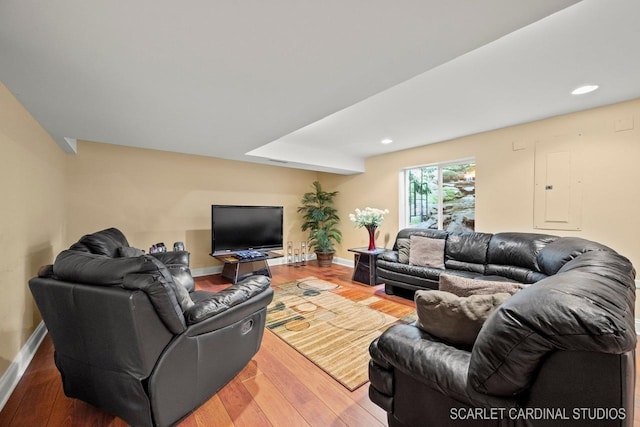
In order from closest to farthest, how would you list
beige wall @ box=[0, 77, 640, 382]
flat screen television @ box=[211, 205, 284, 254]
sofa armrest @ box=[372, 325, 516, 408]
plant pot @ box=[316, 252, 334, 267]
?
sofa armrest @ box=[372, 325, 516, 408], beige wall @ box=[0, 77, 640, 382], flat screen television @ box=[211, 205, 284, 254], plant pot @ box=[316, 252, 334, 267]

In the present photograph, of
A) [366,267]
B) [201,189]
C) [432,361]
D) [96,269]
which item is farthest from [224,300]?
[201,189]

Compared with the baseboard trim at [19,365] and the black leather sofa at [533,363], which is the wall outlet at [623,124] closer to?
the black leather sofa at [533,363]

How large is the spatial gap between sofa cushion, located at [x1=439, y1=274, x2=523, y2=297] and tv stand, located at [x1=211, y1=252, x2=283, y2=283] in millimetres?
3414

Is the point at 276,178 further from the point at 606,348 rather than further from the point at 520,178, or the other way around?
the point at 606,348

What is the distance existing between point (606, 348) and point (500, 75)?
7.25 ft

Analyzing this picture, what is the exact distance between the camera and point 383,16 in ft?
3.72

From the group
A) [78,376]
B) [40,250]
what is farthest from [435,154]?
[40,250]

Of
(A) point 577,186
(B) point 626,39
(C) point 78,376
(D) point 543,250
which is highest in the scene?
(B) point 626,39

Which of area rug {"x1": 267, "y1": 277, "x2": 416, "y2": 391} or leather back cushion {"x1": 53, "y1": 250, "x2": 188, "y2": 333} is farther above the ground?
A: leather back cushion {"x1": 53, "y1": 250, "x2": 188, "y2": 333}

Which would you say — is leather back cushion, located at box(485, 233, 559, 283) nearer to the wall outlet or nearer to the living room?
the living room

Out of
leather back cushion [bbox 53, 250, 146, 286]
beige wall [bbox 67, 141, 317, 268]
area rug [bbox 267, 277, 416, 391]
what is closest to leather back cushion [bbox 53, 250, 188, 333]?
leather back cushion [bbox 53, 250, 146, 286]

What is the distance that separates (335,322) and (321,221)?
3.40 meters

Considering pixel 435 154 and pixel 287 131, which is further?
pixel 435 154

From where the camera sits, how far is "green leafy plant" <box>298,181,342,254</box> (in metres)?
5.91
